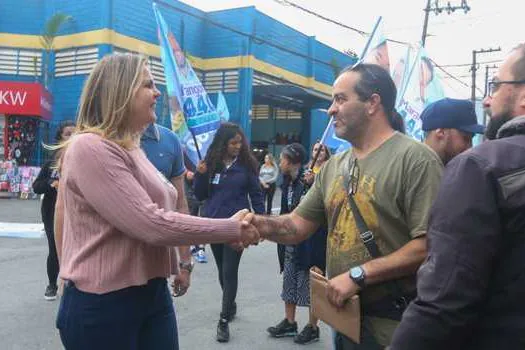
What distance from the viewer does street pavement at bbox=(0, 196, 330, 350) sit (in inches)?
186

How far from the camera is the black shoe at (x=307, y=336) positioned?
15.9ft

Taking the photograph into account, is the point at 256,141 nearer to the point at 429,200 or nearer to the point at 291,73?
the point at 291,73

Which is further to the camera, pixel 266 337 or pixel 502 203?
pixel 266 337

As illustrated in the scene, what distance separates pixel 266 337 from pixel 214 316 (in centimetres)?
70

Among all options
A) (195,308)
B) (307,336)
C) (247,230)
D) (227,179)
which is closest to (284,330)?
(307,336)

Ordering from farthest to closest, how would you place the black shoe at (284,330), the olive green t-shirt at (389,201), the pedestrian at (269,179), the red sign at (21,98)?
the red sign at (21,98)
the pedestrian at (269,179)
the black shoe at (284,330)
the olive green t-shirt at (389,201)

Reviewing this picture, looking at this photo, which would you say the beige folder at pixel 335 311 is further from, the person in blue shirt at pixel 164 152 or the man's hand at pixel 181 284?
the person in blue shirt at pixel 164 152

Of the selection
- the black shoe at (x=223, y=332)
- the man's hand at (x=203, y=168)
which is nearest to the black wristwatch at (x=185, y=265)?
the black shoe at (x=223, y=332)

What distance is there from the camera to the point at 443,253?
58.3 inches

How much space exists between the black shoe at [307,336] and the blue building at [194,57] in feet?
43.6

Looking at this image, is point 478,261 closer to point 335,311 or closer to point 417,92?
point 335,311

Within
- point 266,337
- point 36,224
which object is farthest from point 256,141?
point 266,337

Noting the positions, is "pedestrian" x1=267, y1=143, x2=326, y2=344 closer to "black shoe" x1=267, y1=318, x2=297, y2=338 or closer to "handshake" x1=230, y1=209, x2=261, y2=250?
"black shoe" x1=267, y1=318, x2=297, y2=338

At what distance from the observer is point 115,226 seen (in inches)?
85.5
